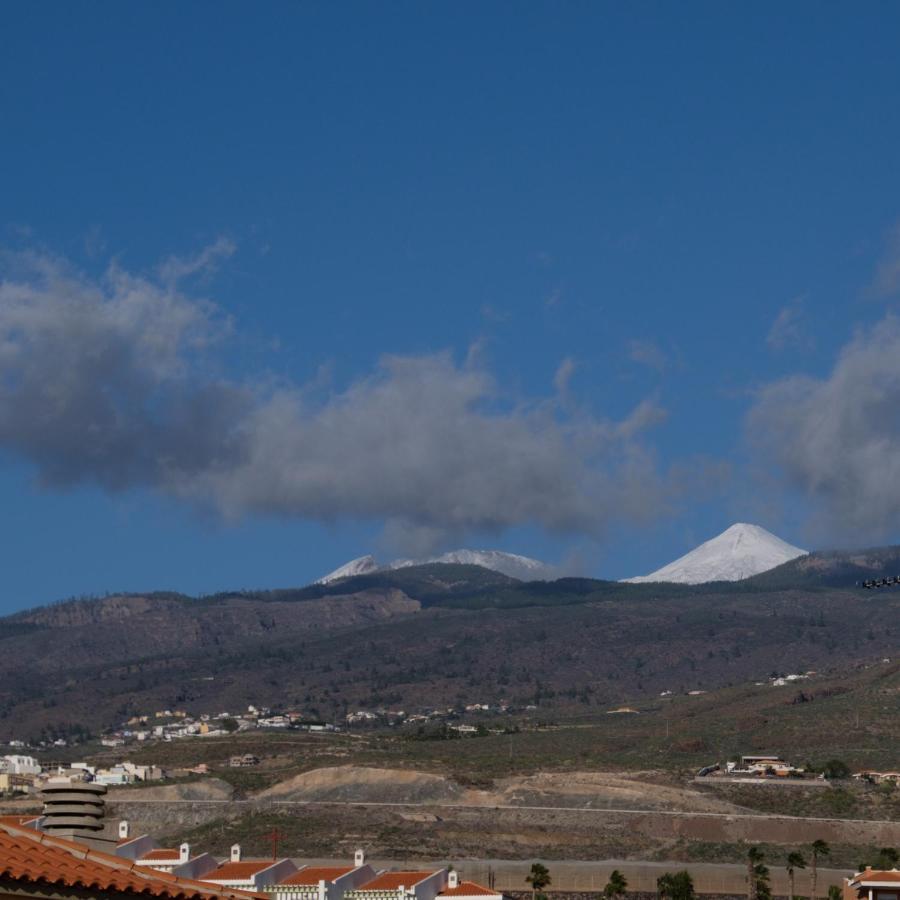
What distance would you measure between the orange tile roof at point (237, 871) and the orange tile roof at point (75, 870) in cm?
4123

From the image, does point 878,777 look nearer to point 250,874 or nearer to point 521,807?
point 521,807

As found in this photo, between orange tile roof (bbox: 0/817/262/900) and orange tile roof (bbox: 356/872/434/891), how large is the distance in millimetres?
37759

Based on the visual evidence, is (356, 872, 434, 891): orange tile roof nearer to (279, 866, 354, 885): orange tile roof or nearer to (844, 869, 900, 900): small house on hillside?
(279, 866, 354, 885): orange tile roof

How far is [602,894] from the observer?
118m

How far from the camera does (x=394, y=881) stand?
56438 mm

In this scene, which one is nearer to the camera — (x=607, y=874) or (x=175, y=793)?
(x=607, y=874)

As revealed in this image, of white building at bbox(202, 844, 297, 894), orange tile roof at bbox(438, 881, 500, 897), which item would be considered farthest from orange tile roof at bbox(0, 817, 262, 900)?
white building at bbox(202, 844, 297, 894)

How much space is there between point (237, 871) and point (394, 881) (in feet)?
16.6

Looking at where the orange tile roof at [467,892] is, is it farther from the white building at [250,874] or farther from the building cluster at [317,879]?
the white building at [250,874]

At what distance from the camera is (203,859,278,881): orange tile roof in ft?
187

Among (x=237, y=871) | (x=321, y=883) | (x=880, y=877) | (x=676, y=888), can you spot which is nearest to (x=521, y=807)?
(x=676, y=888)

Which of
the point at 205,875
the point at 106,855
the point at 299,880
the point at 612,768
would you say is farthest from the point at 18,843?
the point at 612,768

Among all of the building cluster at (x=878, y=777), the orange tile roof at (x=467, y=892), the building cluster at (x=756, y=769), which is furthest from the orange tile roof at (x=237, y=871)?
the building cluster at (x=756, y=769)

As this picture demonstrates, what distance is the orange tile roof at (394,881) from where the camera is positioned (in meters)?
54.0
